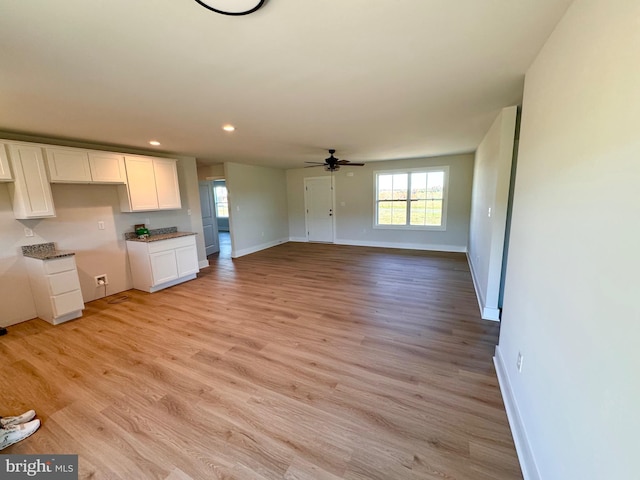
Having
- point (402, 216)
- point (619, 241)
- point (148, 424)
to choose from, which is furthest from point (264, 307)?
point (402, 216)

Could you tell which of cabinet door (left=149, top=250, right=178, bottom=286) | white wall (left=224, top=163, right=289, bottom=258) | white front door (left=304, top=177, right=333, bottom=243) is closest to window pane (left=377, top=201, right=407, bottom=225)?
white front door (left=304, top=177, right=333, bottom=243)

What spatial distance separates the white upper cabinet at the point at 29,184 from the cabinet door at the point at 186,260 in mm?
1665

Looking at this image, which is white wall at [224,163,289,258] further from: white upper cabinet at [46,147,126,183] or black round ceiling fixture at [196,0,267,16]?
black round ceiling fixture at [196,0,267,16]

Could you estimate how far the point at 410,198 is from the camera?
21.4 ft

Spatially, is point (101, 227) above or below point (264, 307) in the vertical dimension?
above

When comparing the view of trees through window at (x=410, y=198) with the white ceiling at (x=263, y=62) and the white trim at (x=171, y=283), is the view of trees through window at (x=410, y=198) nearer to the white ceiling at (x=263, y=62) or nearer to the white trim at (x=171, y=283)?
the white ceiling at (x=263, y=62)

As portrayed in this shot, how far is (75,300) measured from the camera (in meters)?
3.25

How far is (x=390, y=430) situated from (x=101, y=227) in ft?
15.5

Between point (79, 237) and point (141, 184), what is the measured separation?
114 centimetres

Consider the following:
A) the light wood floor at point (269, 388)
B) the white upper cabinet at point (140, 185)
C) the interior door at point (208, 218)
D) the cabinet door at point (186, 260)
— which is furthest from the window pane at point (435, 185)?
the white upper cabinet at point (140, 185)

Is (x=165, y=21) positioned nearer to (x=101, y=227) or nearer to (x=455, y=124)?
(x=455, y=124)

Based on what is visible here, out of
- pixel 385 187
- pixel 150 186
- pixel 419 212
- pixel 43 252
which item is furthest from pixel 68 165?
pixel 419 212

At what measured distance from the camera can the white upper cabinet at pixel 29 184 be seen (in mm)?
2932

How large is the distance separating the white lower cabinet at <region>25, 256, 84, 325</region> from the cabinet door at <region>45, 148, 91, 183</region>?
1053 millimetres
